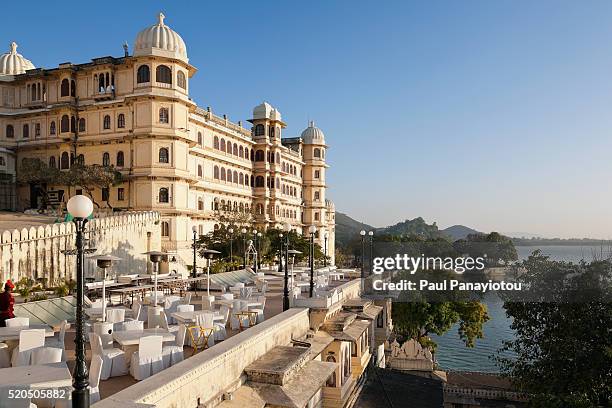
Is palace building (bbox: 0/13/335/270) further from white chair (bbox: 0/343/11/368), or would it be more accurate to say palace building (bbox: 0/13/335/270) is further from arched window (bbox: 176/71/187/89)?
white chair (bbox: 0/343/11/368)

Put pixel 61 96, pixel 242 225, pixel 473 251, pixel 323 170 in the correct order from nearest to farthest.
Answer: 1. pixel 61 96
2. pixel 242 225
3. pixel 323 170
4. pixel 473 251

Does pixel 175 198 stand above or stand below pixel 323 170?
below

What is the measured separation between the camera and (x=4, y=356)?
8469 mm

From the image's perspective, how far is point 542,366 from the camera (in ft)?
55.2

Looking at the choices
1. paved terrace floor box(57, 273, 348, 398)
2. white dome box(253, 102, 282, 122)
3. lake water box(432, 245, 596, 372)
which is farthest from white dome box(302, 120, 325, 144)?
paved terrace floor box(57, 273, 348, 398)

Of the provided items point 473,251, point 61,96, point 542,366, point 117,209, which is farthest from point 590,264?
point 473,251

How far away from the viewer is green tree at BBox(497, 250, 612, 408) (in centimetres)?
1535

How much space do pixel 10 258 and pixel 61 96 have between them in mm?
25609

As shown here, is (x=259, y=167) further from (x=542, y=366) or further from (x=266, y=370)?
(x=266, y=370)

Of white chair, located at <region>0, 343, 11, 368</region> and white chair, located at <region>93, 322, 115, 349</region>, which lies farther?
white chair, located at <region>93, 322, 115, 349</region>

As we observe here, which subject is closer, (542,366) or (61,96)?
(542,366)

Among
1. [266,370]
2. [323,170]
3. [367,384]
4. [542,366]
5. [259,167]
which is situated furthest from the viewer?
[323,170]

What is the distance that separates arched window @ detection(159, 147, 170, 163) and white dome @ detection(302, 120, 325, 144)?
3477cm

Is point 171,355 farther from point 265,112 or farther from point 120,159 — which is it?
point 265,112
